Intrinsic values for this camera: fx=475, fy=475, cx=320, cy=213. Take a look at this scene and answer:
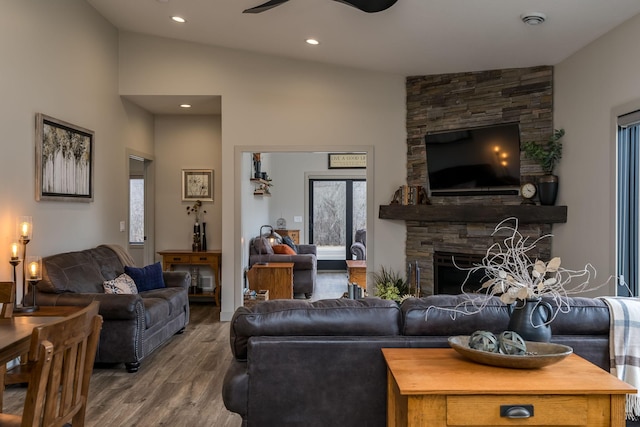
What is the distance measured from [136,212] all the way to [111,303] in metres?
3.48

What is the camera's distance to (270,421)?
2.14 meters

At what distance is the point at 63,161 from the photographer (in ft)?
15.2

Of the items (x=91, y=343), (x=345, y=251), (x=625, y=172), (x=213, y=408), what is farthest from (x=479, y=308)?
A: (x=345, y=251)

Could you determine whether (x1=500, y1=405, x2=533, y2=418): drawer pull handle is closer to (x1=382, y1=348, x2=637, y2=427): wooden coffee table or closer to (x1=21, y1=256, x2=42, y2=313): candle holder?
(x1=382, y1=348, x2=637, y2=427): wooden coffee table

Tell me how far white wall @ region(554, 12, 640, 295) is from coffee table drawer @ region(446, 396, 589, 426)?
9.06 feet

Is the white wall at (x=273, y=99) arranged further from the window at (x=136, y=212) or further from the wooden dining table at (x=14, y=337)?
the wooden dining table at (x=14, y=337)

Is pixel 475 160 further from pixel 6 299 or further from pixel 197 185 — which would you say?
pixel 6 299

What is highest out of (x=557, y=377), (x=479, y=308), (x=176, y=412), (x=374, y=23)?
(x=374, y=23)

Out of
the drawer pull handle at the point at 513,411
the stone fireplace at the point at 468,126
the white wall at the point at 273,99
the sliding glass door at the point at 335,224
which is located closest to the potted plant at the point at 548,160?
the stone fireplace at the point at 468,126

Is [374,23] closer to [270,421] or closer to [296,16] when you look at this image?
[296,16]

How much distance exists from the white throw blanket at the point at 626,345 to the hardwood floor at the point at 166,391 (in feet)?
7.05

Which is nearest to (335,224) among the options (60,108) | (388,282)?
(388,282)

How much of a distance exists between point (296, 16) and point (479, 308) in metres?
3.37

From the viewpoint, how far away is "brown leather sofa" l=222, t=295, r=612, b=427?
2.14 metres
